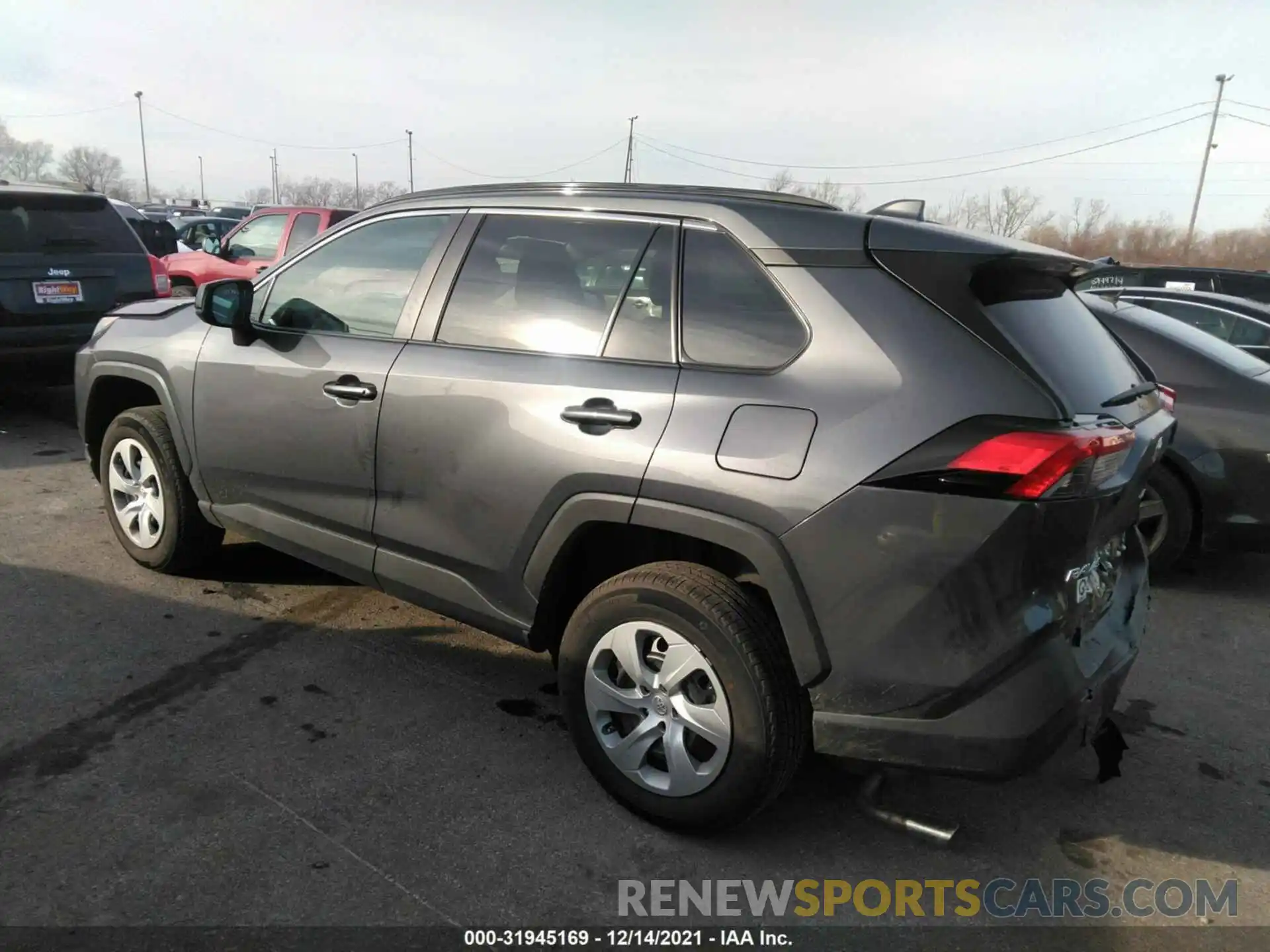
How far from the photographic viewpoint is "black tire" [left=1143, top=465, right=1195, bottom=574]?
484cm

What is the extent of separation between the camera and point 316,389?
3.44 metres

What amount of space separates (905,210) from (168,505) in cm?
341

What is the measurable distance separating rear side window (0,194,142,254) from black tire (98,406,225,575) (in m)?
3.48

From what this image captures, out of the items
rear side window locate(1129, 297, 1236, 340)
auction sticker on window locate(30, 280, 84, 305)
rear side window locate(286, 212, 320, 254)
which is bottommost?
auction sticker on window locate(30, 280, 84, 305)

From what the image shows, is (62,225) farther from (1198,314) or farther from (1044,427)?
(1198,314)

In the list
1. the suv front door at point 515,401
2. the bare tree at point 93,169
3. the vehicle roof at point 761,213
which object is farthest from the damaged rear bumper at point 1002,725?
the bare tree at point 93,169

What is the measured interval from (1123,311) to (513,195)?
3901mm

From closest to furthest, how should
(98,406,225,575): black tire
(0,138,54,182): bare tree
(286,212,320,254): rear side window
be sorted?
(98,406,225,575): black tire, (286,212,320,254): rear side window, (0,138,54,182): bare tree

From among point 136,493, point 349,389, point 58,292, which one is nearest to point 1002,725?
point 349,389

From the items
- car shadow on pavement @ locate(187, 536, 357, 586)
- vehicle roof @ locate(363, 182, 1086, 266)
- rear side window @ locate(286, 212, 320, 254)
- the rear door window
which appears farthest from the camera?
the rear door window

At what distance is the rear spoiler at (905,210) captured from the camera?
2.94m

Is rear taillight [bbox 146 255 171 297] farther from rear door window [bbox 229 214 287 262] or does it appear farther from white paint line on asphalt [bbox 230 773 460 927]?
white paint line on asphalt [bbox 230 773 460 927]

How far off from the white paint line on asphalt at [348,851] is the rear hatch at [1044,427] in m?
1.58

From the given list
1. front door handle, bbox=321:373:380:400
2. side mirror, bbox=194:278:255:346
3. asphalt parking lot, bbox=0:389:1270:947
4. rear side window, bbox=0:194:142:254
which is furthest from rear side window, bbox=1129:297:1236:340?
rear side window, bbox=0:194:142:254
